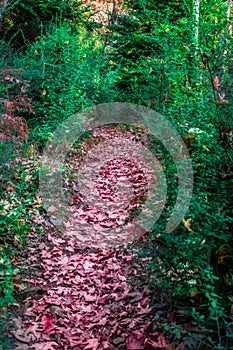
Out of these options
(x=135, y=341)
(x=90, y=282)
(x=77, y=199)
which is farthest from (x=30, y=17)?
(x=135, y=341)

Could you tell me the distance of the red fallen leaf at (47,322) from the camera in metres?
2.77

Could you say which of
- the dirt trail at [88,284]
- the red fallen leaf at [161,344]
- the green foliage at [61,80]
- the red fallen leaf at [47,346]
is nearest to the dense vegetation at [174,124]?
the green foliage at [61,80]

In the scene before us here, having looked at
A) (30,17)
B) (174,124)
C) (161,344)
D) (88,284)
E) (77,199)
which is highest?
(30,17)

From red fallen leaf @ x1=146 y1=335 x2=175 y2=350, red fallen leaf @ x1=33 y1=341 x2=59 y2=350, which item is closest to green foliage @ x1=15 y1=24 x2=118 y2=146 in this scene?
A: red fallen leaf @ x1=33 y1=341 x2=59 y2=350

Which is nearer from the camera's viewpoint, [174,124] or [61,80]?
[174,124]

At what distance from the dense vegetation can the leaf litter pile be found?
9.0 inches

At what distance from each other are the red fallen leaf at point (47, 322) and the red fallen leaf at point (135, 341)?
66 cm

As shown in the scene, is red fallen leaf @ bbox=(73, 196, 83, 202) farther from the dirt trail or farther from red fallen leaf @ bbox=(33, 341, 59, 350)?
red fallen leaf @ bbox=(33, 341, 59, 350)

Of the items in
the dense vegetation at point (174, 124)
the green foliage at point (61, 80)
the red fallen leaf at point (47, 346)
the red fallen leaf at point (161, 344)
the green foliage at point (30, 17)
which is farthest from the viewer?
the green foliage at point (30, 17)

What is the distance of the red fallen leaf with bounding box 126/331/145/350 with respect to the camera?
248 cm

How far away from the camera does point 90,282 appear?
3.34 m

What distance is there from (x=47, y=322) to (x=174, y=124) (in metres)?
2.50

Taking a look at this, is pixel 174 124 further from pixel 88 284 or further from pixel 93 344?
pixel 93 344

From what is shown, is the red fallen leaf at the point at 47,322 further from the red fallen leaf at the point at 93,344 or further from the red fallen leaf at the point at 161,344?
the red fallen leaf at the point at 161,344
